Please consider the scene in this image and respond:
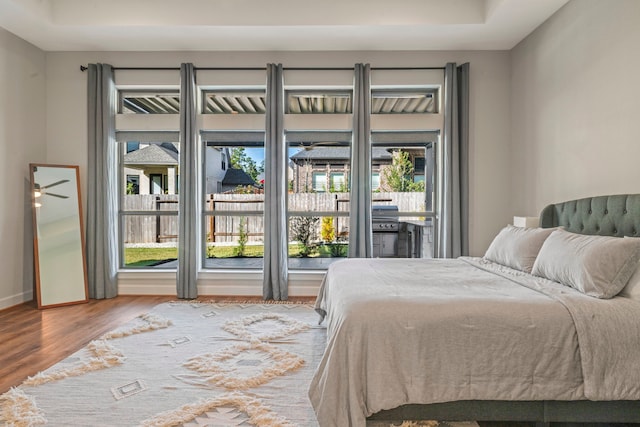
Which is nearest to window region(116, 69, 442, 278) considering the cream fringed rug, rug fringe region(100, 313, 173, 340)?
rug fringe region(100, 313, 173, 340)

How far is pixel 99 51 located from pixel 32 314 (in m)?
3.15

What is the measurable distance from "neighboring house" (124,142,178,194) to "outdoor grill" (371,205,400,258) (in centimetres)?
267

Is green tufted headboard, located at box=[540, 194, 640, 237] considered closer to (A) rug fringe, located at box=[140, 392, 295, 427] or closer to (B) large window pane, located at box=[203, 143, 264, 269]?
(A) rug fringe, located at box=[140, 392, 295, 427]

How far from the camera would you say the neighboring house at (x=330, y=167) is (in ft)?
15.1

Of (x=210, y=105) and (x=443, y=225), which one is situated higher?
(x=210, y=105)

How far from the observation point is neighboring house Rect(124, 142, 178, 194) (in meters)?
4.70

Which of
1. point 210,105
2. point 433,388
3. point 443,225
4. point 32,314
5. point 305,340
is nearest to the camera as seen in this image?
point 433,388

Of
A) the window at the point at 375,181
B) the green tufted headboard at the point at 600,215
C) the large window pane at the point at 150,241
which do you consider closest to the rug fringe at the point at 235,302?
the large window pane at the point at 150,241

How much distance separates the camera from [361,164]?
14.0ft

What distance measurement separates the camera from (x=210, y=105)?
4.70 meters

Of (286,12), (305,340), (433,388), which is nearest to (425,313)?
(433,388)

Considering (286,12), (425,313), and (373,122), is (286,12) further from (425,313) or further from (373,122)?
(425,313)

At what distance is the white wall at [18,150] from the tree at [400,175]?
4.28 metres

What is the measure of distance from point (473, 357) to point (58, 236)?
4.50 meters
